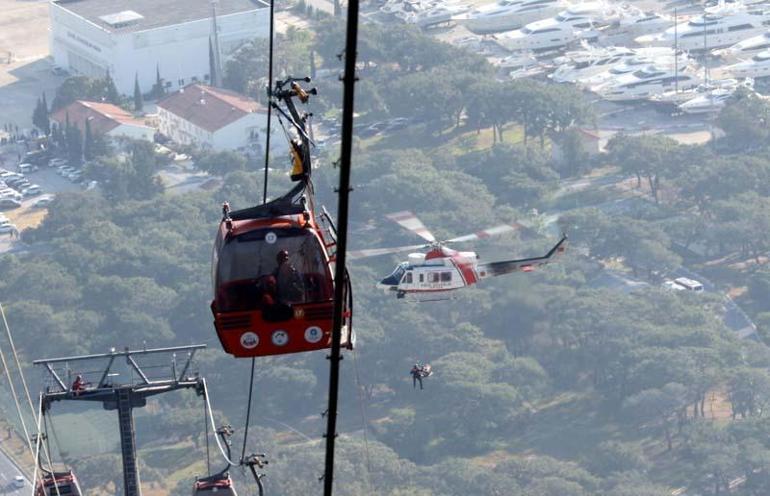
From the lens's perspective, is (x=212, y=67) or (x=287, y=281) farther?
(x=212, y=67)

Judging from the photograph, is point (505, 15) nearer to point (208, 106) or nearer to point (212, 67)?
point (212, 67)

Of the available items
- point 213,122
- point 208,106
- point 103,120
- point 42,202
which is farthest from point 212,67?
point 42,202

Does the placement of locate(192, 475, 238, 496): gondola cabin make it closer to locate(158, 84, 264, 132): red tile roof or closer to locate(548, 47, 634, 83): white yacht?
locate(158, 84, 264, 132): red tile roof

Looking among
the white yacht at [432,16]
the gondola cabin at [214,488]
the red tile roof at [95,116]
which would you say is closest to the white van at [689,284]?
the red tile roof at [95,116]

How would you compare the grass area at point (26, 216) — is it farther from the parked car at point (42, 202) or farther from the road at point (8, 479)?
the road at point (8, 479)

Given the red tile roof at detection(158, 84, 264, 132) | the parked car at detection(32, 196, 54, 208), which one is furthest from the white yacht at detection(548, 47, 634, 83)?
the parked car at detection(32, 196, 54, 208)

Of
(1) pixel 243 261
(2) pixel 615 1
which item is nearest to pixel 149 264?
(2) pixel 615 1

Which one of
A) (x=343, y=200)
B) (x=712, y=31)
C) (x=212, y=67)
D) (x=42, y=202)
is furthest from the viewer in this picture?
(x=712, y=31)
